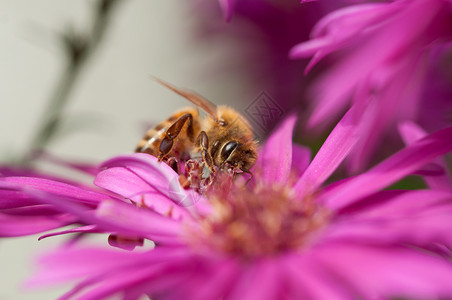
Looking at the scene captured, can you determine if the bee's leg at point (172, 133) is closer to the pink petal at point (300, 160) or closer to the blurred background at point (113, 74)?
the pink petal at point (300, 160)

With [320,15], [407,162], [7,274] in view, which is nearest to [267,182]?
[407,162]

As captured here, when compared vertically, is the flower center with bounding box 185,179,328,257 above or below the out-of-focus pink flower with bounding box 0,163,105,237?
below

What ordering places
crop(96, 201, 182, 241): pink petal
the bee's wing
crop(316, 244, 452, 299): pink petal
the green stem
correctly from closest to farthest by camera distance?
crop(316, 244, 452, 299): pink petal → crop(96, 201, 182, 241): pink petal → the bee's wing → the green stem

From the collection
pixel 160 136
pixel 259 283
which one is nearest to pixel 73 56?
pixel 160 136

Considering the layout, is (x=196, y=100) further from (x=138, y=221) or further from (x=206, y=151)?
(x=138, y=221)

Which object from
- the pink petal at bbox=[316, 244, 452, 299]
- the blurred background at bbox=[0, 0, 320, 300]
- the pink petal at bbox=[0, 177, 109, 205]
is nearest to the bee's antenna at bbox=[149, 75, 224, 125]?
the pink petal at bbox=[0, 177, 109, 205]

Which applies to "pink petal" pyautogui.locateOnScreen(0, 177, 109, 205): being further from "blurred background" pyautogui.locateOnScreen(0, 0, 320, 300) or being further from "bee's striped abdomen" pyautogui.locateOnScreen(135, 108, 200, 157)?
"blurred background" pyautogui.locateOnScreen(0, 0, 320, 300)
